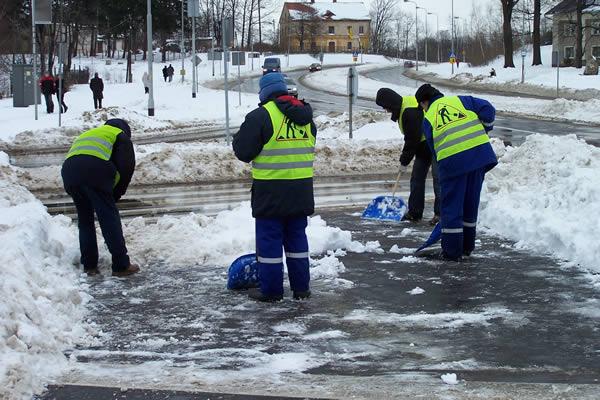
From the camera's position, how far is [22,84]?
3828cm

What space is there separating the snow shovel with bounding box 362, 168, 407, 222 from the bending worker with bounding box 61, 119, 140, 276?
4.19 meters

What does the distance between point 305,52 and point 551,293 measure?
394ft

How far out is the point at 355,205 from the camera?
42.3ft

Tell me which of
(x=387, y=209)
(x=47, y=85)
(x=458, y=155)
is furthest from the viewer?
(x=47, y=85)

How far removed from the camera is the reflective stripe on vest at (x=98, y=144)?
26.5ft

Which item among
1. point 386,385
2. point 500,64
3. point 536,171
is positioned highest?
point 500,64

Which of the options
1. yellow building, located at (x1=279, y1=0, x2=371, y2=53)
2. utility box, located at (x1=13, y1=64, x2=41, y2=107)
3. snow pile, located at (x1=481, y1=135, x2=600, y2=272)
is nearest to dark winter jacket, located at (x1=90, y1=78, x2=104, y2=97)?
utility box, located at (x1=13, y1=64, x2=41, y2=107)

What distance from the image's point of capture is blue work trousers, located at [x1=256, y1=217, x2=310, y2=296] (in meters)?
6.91

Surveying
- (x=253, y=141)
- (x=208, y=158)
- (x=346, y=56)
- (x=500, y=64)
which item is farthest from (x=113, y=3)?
(x=253, y=141)

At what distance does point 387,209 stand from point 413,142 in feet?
3.32

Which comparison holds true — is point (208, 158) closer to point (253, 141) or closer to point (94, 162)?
point (94, 162)

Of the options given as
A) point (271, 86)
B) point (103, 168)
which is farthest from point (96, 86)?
point (271, 86)

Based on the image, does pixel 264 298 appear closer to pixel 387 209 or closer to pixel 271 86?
pixel 271 86

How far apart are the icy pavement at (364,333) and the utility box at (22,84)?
32.6 metres
